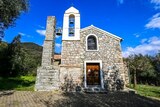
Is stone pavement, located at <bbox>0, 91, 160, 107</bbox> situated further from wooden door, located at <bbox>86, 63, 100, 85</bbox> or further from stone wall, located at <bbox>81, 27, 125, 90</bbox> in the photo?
stone wall, located at <bbox>81, 27, 125, 90</bbox>

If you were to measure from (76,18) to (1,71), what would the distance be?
18.9m

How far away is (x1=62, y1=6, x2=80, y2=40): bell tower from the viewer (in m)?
15.1

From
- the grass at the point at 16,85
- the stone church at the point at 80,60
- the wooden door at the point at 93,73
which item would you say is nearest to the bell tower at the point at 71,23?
the stone church at the point at 80,60

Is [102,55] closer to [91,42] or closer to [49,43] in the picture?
[91,42]

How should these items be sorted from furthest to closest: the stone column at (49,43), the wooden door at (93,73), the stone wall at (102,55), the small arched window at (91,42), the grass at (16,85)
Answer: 1. the small arched window at (91,42)
2. the grass at (16,85)
3. the wooden door at (93,73)
4. the stone wall at (102,55)
5. the stone column at (49,43)

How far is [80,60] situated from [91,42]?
230 cm

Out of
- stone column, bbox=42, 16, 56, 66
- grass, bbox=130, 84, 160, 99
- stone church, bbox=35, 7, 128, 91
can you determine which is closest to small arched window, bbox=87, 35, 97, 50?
stone church, bbox=35, 7, 128, 91

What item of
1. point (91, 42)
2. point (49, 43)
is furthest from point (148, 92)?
point (49, 43)

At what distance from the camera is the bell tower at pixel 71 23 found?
15062mm

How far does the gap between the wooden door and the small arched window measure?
176 centimetres

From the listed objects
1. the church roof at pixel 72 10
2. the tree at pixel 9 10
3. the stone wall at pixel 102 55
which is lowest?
the stone wall at pixel 102 55

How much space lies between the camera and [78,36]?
15.0 metres

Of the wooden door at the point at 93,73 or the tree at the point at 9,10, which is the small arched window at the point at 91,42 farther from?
the tree at the point at 9,10

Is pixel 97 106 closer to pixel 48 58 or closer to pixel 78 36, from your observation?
pixel 48 58
